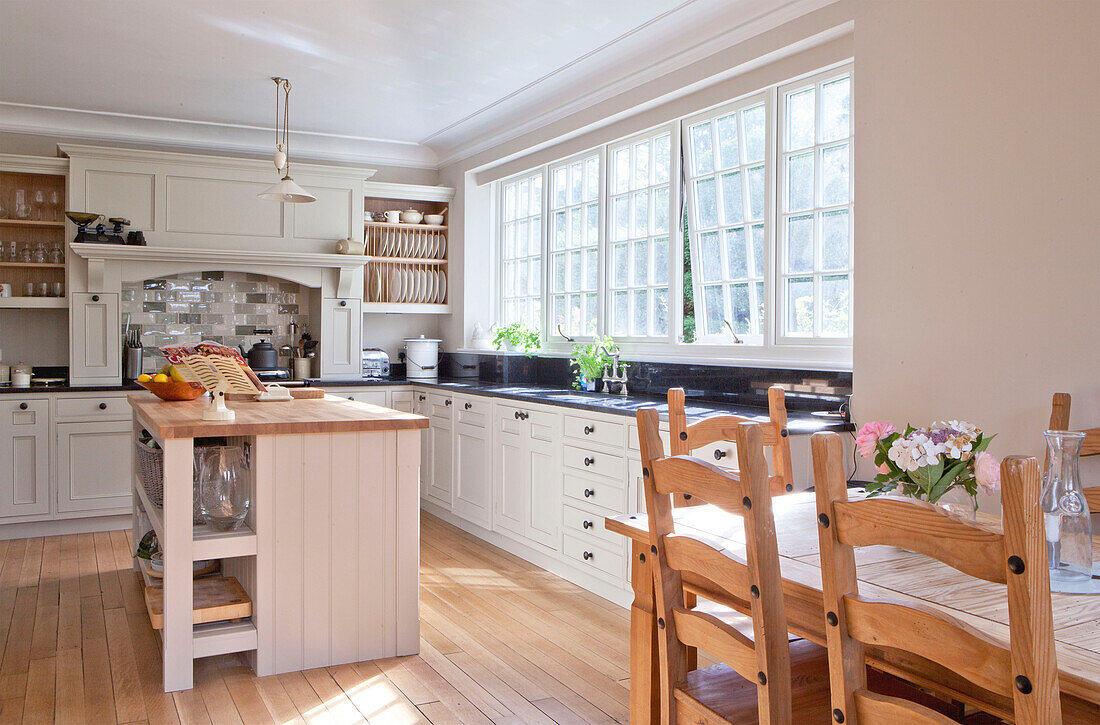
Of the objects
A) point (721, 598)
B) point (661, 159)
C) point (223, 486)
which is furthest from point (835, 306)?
point (223, 486)

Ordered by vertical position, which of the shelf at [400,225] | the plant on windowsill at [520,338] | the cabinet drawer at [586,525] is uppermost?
the shelf at [400,225]

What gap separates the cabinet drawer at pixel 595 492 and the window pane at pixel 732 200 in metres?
1.41

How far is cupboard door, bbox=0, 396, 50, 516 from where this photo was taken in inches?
200

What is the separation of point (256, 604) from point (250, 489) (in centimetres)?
41

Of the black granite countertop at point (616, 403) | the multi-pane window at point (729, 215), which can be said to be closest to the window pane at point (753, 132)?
the multi-pane window at point (729, 215)

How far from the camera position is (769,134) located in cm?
388

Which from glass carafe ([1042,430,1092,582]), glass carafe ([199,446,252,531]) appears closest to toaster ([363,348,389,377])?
glass carafe ([199,446,252,531])

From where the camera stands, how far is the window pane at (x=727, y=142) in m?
4.15

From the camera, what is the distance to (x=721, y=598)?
1.80 meters

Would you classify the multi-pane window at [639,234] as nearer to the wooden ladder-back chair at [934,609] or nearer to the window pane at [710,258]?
the window pane at [710,258]

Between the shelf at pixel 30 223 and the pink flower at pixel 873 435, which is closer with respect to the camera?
the pink flower at pixel 873 435

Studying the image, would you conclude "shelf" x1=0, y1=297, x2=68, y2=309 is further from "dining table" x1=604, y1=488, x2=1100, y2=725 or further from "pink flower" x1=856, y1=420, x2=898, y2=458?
"pink flower" x1=856, y1=420, x2=898, y2=458

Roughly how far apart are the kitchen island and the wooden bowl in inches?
21.2

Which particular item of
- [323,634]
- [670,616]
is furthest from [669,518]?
[323,634]
